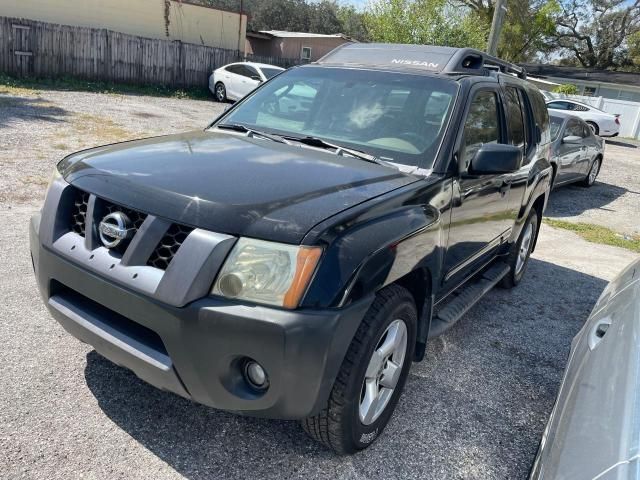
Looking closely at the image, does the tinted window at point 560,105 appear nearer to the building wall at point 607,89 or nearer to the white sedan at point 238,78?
the white sedan at point 238,78

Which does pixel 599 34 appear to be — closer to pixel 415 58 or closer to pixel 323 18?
pixel 323 18

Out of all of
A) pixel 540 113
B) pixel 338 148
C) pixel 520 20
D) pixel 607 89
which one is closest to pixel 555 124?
pixel 540 113

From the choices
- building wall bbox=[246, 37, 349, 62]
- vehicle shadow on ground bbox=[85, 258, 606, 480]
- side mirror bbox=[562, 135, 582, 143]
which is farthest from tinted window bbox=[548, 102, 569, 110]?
vehicle shadow on ground bbox=[85, 258, 606, 480]

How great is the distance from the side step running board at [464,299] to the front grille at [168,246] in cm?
158

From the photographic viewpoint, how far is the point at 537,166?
479 cm

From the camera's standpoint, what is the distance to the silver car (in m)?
1.48

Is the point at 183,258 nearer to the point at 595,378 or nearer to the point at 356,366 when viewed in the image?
the point at 356,366

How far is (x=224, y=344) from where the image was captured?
2.01 m

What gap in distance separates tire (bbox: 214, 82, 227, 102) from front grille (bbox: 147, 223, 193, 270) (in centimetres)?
1695

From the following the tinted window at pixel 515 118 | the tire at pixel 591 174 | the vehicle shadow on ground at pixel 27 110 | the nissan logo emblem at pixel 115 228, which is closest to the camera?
the nissan logo emblem at pixel 115 228

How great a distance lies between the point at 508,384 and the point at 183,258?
2434mm

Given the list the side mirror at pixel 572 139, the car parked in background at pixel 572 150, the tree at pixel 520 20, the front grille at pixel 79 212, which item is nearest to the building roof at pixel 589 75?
the tree at pixel 520 20

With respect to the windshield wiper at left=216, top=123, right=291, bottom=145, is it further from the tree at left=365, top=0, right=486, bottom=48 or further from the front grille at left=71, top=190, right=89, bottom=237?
the tree at left=365, top=0, right=486, bottom=48

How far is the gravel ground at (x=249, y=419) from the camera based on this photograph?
2.41 metres
